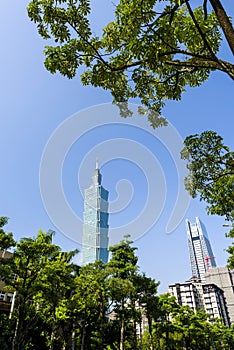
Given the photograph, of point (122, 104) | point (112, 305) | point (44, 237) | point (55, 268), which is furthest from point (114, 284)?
point (122, 104)

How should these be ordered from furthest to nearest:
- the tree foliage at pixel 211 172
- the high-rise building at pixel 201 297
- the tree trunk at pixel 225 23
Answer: the high-rise building at pixel 201 297 → the tree foliage at pixel 211 172 → the tree trunk at pixel 225 23

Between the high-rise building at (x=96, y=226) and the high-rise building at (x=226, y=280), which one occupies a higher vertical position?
the high-rise building at (x=96, y=226)

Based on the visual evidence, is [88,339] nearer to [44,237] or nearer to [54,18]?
[44,237]

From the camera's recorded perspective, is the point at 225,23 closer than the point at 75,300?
Yes

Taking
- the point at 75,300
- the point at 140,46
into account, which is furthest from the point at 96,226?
the point at 140,46

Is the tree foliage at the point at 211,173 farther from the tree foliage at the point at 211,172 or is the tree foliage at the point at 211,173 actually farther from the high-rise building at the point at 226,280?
the high-rise building at the point at 226,280

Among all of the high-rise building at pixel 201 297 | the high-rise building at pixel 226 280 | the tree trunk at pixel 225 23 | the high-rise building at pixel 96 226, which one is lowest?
the tree trunk at pixel 225 23

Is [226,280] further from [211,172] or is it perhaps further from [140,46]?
[140,46]

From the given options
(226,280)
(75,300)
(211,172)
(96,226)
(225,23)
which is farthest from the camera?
(96,226)

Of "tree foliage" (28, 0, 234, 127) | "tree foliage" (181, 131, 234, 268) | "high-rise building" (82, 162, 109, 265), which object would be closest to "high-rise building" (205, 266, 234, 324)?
"high-rise building" (82, 162, 109, 265)

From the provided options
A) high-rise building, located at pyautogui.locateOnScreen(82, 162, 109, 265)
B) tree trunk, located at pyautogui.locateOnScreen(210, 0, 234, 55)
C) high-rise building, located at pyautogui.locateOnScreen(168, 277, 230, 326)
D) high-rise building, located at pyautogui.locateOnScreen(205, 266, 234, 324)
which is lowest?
tree trunk, located at pyautogui.locateOnScreen(210, 0, 234, 55)

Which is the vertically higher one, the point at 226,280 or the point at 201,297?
the point at 226,280

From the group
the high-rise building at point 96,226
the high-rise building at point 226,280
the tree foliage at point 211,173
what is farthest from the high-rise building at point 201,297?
the high-rise building at point 96,226

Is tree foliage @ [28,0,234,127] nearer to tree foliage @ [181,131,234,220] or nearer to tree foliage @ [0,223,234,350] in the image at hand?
tree foliage @ [181,131,234,220]
